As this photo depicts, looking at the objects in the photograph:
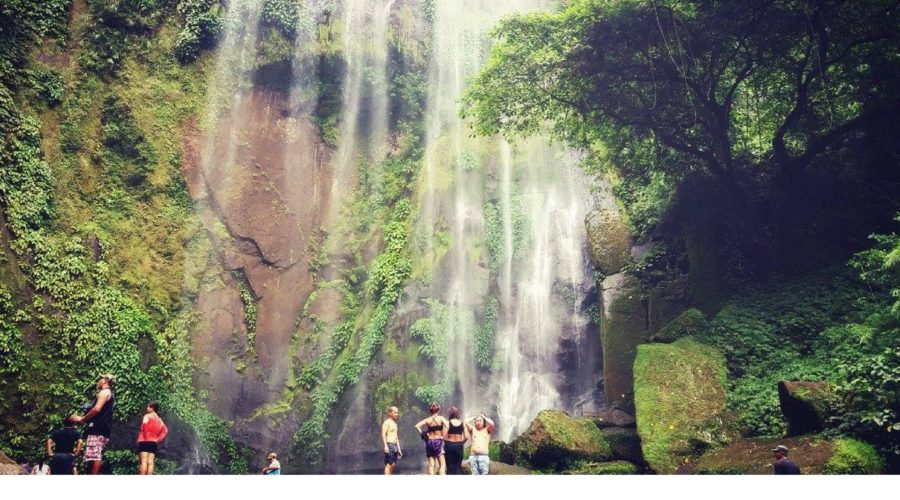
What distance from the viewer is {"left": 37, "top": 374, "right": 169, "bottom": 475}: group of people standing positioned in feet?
21.2

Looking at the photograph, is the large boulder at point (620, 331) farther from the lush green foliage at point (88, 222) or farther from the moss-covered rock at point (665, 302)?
the lush green foliage at point (88, 222)

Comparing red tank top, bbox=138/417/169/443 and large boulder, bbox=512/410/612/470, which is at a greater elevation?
red tank top, bbox=138/417/169/443

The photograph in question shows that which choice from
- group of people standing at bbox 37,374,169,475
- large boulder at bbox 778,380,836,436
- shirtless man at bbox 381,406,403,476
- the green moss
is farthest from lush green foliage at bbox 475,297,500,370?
group of people standing at bbox 37,374,169,475

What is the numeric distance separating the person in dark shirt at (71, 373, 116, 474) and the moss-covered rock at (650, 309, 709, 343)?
28.7 ft

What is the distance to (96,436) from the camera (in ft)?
22.4

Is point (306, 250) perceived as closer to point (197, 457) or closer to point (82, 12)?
point (197, 457)

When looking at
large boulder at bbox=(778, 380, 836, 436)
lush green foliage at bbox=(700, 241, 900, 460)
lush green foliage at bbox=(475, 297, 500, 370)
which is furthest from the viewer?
lush green foliage at bbox=(475, 297, 500, 370)

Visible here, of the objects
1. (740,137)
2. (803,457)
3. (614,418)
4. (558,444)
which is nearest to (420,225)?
(614,418)

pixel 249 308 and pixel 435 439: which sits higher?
pixel 249 308

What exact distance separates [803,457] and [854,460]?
49 cm

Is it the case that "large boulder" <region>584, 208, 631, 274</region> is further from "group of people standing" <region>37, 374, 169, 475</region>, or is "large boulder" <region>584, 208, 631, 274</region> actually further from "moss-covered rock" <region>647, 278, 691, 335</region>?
"group of people standing" <region>37, 374, 169, 475</region>

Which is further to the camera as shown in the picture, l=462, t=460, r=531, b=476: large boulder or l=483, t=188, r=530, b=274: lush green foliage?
l=483, t=188, r=530, b=274: lush green foliage

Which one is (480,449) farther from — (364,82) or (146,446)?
(364,82)

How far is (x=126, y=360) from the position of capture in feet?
44.3
